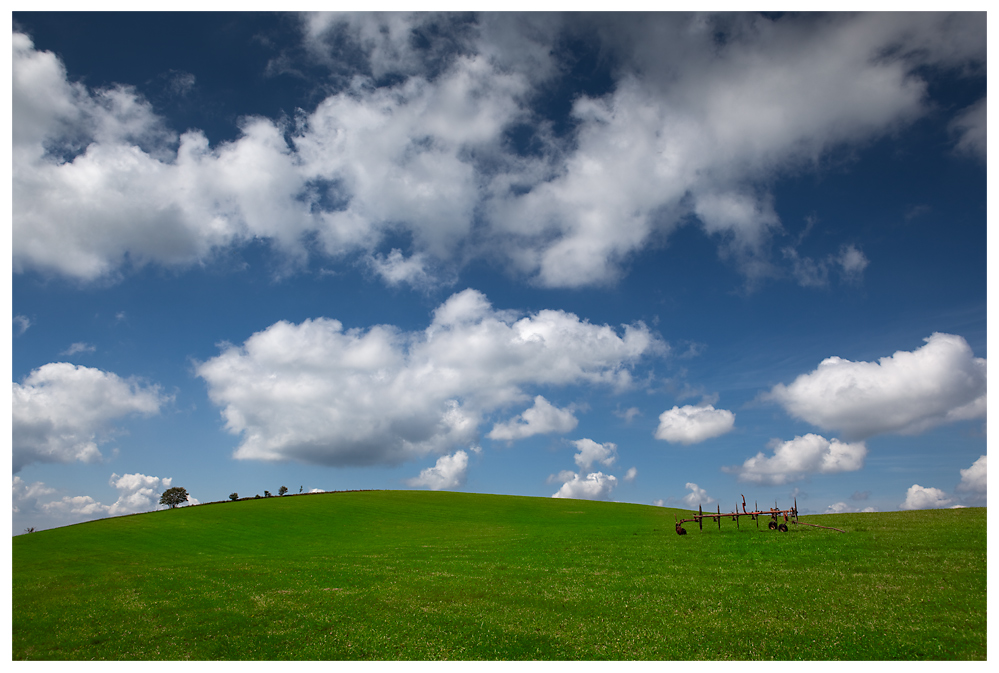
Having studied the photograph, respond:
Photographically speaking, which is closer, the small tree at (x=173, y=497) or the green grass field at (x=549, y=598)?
the green grass field at (x=549, y=598)

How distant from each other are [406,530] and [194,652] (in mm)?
49918

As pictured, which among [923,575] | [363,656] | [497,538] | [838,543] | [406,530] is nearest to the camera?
[363,656]

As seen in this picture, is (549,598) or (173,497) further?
(173,497)

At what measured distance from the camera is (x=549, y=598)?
25.2 metres

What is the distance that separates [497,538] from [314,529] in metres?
32.9

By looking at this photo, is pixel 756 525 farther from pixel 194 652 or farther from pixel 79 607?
pixel 79 607

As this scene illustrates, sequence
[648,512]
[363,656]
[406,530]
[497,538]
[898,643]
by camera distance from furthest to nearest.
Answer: [648,512] < [406,530] < [497,538] < [363,656] < [898,643]

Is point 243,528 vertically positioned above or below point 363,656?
below

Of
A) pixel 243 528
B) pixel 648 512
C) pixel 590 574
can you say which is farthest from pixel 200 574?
pixel 648 512

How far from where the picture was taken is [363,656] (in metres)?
18.8

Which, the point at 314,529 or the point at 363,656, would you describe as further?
the point at 314,529

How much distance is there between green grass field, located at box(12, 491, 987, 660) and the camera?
1870 centimetres

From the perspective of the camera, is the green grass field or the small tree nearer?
the green grass field

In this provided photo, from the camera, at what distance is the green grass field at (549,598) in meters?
18.7
